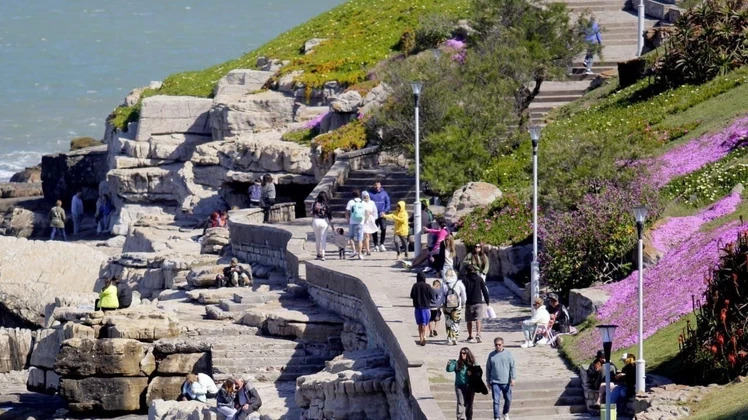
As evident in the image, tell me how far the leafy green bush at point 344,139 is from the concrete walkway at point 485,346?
901 cm

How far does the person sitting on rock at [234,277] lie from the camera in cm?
4091

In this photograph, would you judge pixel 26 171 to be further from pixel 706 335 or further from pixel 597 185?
pixel 706 335

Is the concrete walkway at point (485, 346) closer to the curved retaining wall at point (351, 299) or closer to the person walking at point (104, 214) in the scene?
the curved retaining wall at point (351, 299)

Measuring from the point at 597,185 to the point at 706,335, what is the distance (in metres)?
7.95

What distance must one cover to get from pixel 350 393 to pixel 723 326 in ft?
20.4

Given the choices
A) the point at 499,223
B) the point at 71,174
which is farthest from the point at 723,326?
the point at 71,174

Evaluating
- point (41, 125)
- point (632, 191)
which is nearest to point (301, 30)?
point (632, 191)

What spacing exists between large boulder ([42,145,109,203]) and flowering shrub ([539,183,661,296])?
28.4 m

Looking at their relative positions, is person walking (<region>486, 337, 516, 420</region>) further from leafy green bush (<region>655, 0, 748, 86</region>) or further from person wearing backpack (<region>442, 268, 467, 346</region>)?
leafy green bush (<region>655, 0, 748, 86</region>)

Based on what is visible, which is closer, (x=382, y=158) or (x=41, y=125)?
(x=382, y=158)

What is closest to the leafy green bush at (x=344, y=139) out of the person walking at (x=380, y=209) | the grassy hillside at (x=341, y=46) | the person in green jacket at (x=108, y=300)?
the grassy hillside at (x=341, y=46)

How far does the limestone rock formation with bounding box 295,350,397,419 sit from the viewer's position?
99.7ft

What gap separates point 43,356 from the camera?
128 feet

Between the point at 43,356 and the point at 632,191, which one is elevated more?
the point at 632,191
